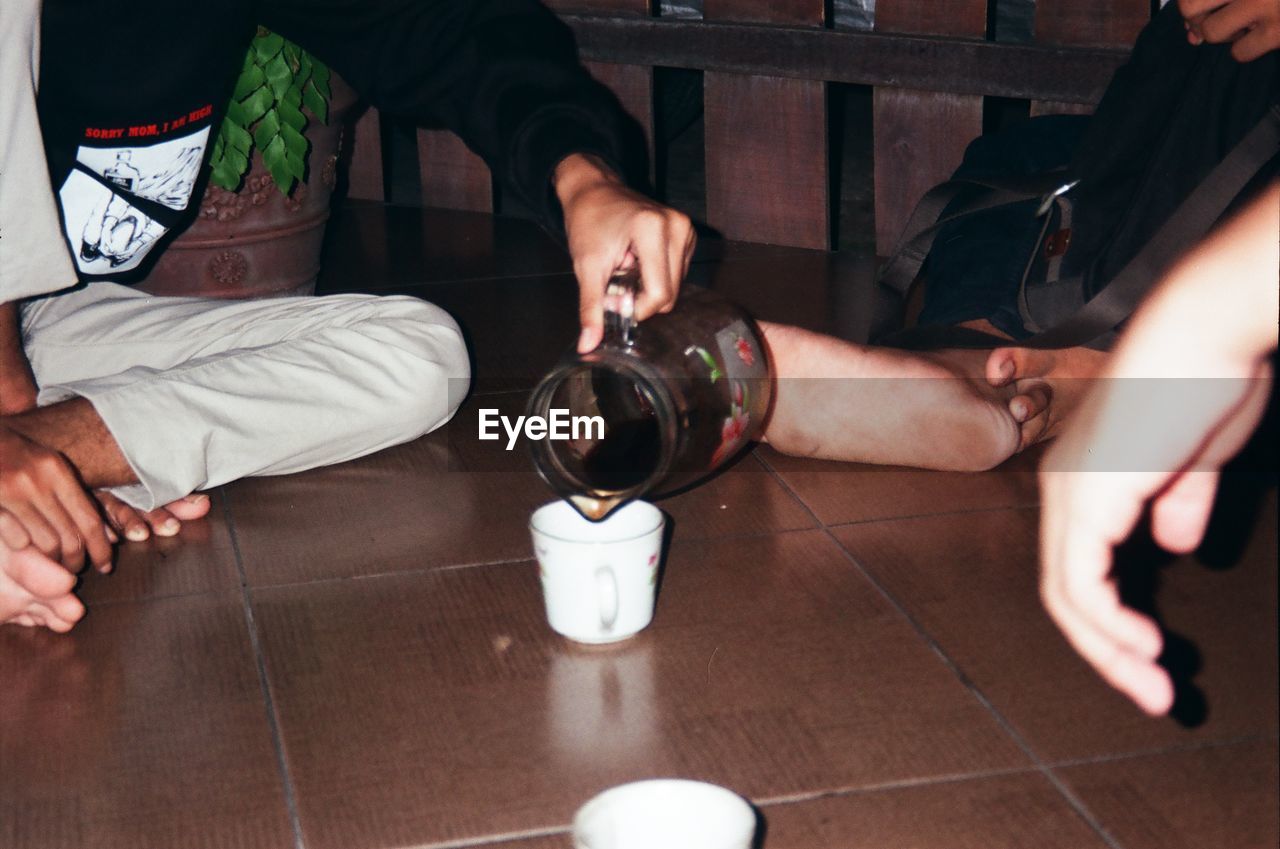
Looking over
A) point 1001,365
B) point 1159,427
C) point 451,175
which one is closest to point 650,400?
point 1001,365

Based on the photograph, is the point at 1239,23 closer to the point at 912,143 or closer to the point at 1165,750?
the point at 1165,750

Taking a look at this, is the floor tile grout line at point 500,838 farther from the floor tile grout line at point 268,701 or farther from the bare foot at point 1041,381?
the bare foot at point 1041,381

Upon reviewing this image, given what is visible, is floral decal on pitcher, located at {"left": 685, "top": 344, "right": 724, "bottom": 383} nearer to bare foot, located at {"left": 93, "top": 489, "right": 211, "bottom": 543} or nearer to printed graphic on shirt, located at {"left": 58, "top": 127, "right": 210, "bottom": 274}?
→ bare foot, located at {"left": 93, "top": 489, "right": 211, "bottom": 543}

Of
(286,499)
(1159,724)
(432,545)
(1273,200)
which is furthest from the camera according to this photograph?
(286,499)

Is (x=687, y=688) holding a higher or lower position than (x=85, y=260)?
lower

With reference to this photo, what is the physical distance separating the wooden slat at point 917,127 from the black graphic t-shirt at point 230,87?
1.09 meters

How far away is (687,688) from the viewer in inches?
46.0

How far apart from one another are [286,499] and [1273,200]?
127 centimetres

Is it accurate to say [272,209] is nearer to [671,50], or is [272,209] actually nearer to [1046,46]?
[671,50]

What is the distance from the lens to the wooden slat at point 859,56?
7.63 feet

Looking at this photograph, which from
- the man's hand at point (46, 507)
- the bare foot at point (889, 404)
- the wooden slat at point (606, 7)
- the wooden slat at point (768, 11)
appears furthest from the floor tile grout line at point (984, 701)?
the wooden slat at point (606, 7)

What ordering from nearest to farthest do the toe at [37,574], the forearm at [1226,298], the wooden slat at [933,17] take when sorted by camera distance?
the forearm at [1226,298] → the toe at [37,574] → the wooden slat at [933,17]

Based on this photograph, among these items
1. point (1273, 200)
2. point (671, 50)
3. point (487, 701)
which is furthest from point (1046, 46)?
point (1273, 200)

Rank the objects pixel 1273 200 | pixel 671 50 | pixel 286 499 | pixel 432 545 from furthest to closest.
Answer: pixel 671 50 → pixel 286 499 → pixel 432 545 → pixel 1273 200
